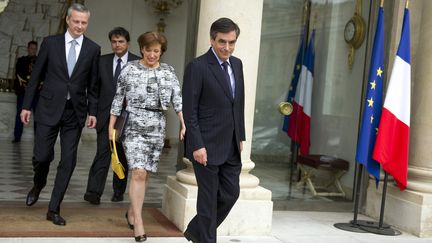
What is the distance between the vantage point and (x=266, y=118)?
740cm

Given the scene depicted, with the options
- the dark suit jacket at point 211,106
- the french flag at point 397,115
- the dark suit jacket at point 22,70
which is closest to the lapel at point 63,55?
the dark suit jacket at point 211,106

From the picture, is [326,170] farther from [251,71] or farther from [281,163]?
[251,71]

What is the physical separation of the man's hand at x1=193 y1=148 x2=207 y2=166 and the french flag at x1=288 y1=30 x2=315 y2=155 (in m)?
3.08

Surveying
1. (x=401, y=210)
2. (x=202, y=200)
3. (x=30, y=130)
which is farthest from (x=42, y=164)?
(x=30, y=130)

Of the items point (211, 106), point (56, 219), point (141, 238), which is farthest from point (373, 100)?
point (56, 219)

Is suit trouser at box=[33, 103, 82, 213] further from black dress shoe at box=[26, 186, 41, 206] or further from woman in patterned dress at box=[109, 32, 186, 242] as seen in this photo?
woman in patterned dress at box=[109, 32, 186, 242]

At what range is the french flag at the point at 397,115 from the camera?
6465 millimetres

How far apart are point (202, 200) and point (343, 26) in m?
3.78

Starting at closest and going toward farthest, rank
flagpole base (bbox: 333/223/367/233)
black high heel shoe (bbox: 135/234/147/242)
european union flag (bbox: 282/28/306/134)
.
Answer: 1. black high heel shoe (bbox: 135/234/147/242)
2. flagpole base (bbox: 333/223/367/233)
3. european union flag (bbox: 282/28/306/134)

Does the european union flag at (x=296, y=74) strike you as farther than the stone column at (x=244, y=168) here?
Yes

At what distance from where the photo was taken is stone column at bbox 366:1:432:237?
660cm

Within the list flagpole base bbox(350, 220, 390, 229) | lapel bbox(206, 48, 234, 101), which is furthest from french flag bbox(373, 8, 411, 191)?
lapel bbox(206, 48, 234, 101)

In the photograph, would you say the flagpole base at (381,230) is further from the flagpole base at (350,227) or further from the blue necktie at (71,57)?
the blue necktie at (71,57)

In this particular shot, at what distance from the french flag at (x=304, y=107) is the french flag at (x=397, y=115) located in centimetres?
121
